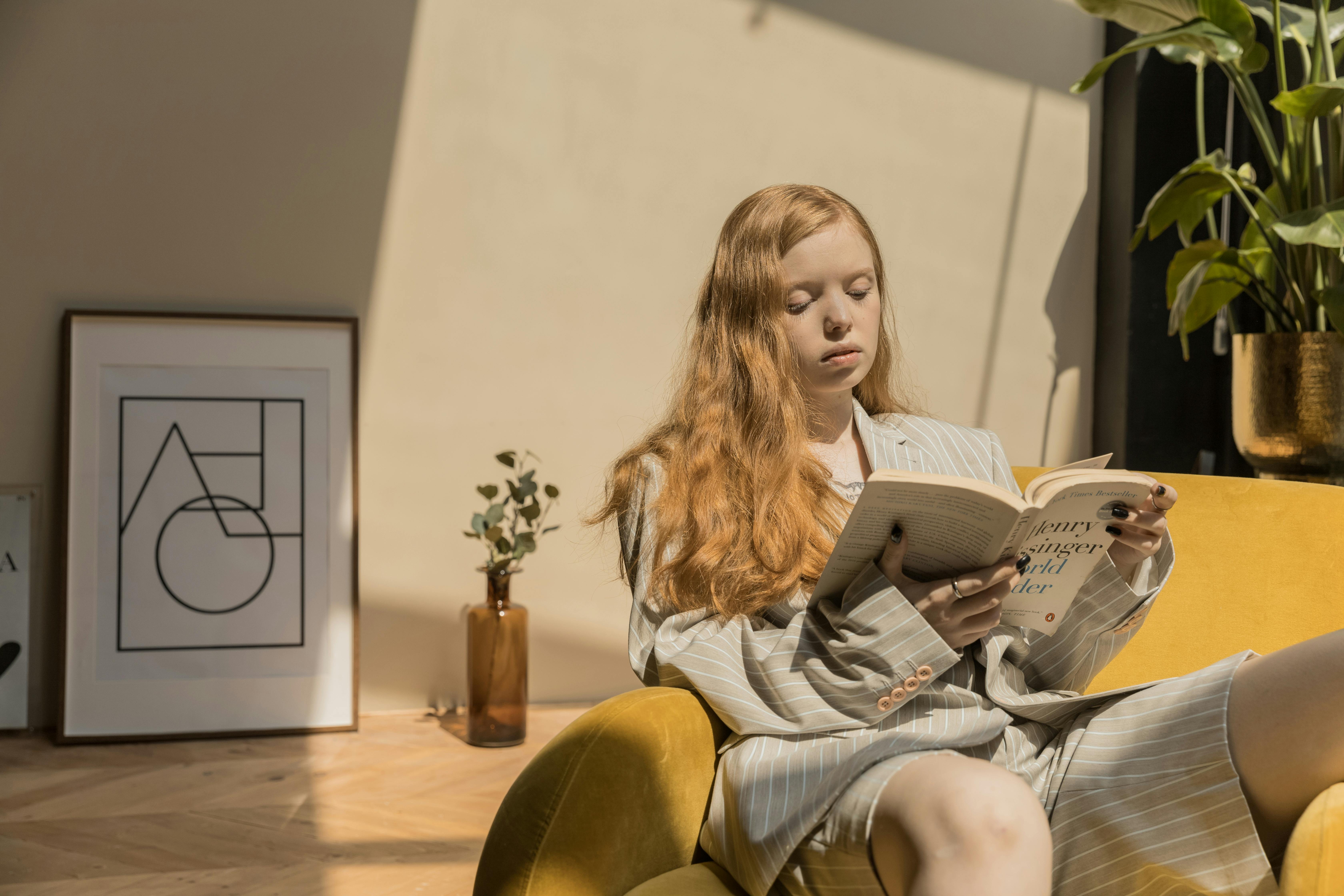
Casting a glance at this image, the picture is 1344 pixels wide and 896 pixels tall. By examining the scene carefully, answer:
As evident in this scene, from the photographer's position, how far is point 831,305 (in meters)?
1.53

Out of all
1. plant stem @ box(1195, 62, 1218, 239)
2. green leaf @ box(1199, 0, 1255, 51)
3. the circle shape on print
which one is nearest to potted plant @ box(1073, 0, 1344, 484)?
green leaf @ box(1199, 0, 1255, 51)

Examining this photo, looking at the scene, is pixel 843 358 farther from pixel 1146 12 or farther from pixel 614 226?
pixel 614 226

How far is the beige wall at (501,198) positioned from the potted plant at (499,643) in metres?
0.21

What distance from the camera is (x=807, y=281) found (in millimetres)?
1535

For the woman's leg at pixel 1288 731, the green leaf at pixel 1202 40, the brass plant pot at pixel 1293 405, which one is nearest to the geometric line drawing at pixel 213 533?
the woman's leg at pixel 1288 731

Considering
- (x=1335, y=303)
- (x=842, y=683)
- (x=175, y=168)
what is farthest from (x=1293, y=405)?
(x=175, y=168)

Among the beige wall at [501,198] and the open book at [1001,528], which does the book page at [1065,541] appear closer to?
the open book at [1001,528]

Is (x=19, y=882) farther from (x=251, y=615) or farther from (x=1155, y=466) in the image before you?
(x=1155, y=466)

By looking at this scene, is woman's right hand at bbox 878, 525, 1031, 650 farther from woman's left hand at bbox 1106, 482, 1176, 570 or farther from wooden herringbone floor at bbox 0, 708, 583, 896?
wooden herringbone floor at bbox 0, 708, 583, 896

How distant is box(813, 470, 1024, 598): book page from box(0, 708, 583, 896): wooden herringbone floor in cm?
127

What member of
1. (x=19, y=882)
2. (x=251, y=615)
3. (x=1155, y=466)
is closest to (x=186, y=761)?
(x=251, y=615)

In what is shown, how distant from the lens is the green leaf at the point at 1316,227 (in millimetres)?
1975

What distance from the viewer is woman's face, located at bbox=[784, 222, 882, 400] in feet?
5.02

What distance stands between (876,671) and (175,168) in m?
2.56
